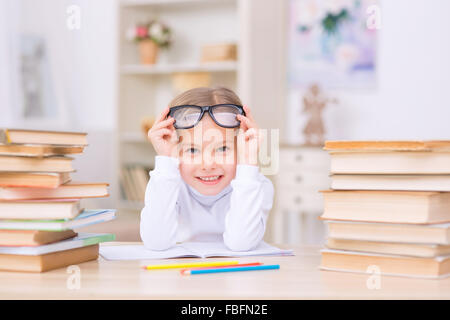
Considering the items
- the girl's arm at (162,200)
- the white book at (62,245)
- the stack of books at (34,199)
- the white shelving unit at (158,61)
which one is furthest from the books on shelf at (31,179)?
the white shelving unit at (158,61)

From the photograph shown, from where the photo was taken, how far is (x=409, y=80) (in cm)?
387

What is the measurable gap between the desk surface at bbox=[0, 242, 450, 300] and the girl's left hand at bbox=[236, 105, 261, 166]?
356mm

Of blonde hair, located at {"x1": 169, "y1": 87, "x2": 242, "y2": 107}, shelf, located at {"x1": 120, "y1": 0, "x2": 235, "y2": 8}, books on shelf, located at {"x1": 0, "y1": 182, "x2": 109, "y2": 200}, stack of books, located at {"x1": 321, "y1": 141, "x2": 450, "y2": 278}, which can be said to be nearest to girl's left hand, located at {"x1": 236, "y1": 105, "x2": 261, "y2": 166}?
blonde hair, located at {"x1": 169, "y1": 87, "x2": 242, "y2": 107}

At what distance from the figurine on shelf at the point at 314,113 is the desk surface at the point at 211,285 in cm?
268

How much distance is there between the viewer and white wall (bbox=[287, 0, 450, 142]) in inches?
149

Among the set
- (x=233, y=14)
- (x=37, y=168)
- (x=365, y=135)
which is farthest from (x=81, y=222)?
(x=233, y=14)

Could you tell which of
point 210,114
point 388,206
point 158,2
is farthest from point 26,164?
point 158,2

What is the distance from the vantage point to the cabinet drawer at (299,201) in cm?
356

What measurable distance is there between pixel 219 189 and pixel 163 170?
0.56 ft

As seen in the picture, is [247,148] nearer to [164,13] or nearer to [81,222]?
[81,222]

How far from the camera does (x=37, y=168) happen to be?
1205mm

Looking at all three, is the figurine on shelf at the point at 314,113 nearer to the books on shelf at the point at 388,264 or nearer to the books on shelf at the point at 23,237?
the books on shelf at the point at 388,264

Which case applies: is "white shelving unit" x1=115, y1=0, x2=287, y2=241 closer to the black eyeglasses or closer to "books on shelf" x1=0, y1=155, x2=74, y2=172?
the black eyeglasses

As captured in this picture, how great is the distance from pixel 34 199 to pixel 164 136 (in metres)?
0.43
